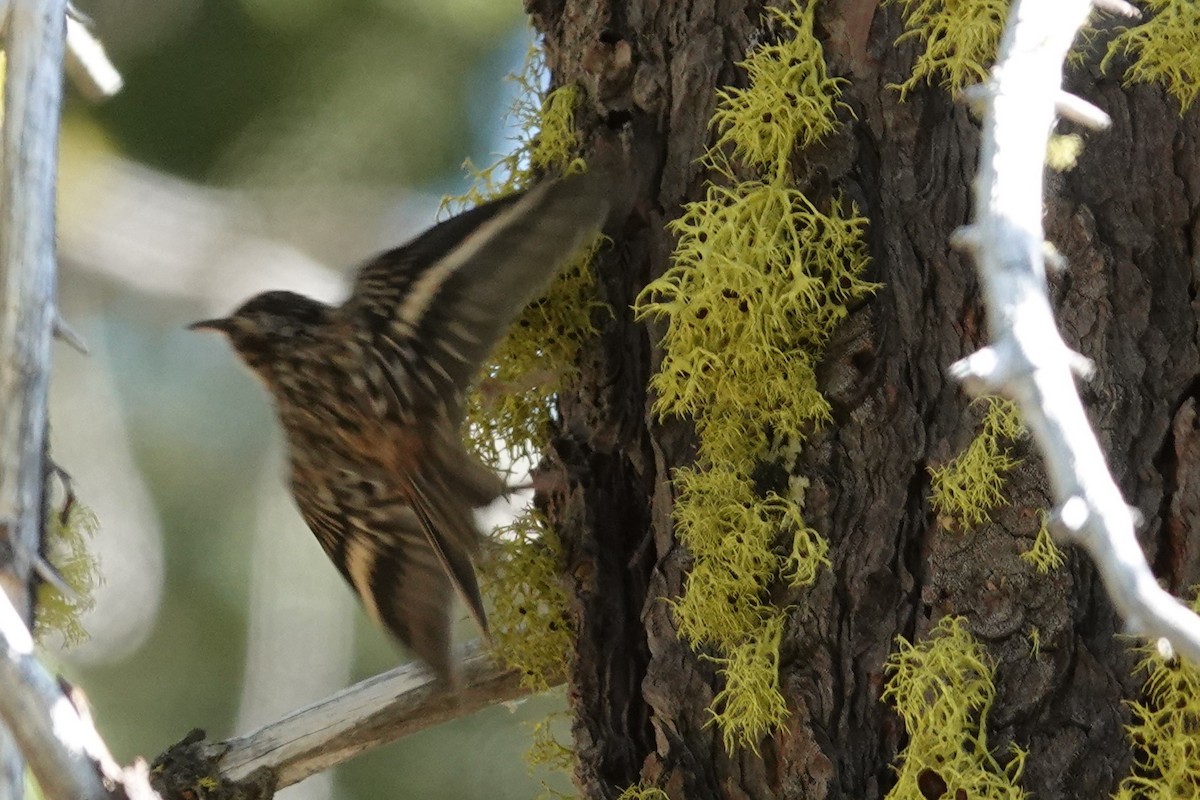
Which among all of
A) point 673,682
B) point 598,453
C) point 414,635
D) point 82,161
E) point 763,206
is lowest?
point 673,682

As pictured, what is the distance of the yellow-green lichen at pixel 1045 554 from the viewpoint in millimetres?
1165

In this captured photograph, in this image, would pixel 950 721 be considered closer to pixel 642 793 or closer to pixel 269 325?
pixel 642 793

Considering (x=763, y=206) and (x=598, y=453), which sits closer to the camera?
(x=763, y=206)

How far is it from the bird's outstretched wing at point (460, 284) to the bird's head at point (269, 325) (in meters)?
0.11

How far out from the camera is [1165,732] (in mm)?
1133

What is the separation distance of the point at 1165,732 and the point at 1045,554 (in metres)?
0.18

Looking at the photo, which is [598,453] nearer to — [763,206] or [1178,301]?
[763,206]

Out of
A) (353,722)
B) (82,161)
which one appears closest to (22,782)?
(353,722)

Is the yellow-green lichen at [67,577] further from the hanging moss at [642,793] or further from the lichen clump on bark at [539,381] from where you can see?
the hanging moss at [642,793]

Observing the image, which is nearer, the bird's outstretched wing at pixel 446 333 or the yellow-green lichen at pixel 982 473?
the yellow-green lichen at pixel 982 473

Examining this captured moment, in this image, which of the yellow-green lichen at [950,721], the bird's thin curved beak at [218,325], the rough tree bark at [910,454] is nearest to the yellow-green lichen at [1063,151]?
the rough tree bark at [910,454]

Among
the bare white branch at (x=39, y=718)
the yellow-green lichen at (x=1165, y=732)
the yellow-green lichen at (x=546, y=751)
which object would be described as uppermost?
the bare white branch at (x=39, y=718)

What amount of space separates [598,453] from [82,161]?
2.80m

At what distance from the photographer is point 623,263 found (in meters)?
1.51
